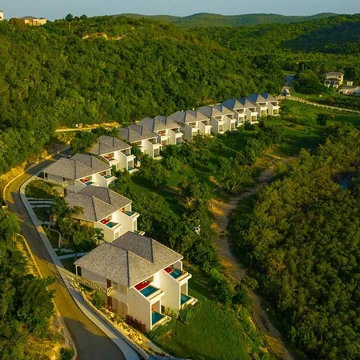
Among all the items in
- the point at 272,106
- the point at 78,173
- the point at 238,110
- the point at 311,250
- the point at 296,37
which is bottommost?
the point at 311,250

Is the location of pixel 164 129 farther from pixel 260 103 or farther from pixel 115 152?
pixel 260 103

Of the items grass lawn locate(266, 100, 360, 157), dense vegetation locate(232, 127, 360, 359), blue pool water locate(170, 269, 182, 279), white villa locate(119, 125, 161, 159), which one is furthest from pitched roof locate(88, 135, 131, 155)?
grass lawn locate(266, 100, 360, 157)

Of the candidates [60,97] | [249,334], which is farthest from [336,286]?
[60,97]

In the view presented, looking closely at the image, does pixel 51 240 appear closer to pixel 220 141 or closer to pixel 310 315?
pixel 310 315

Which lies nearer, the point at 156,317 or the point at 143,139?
the point at 156,317

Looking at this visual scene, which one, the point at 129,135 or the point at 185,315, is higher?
the point at 129,135

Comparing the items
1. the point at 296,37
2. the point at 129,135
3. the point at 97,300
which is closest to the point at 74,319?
the point at 97,300
